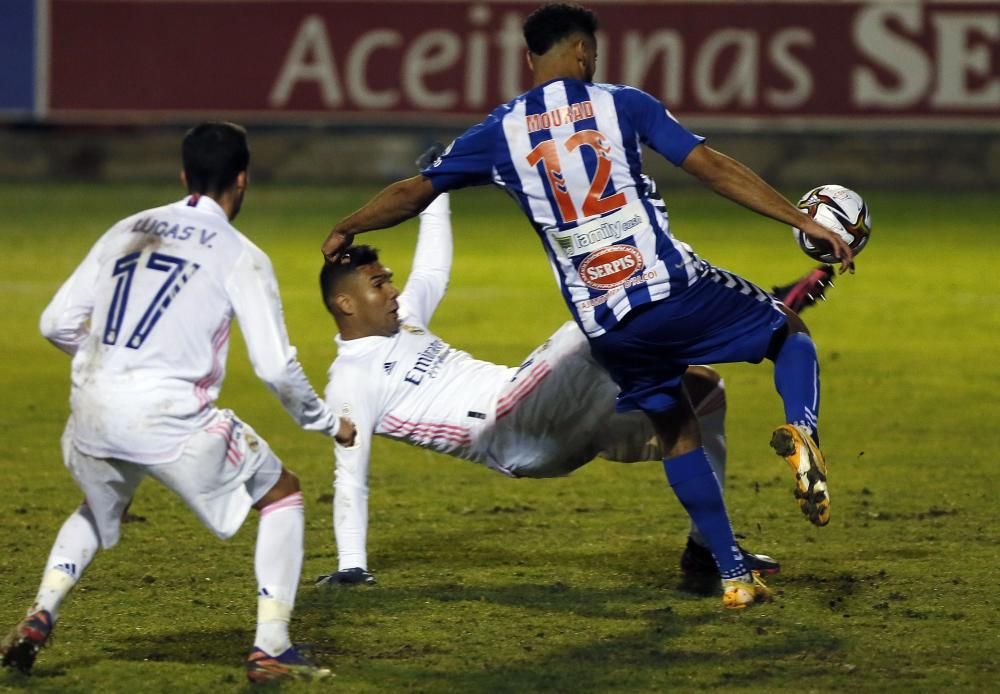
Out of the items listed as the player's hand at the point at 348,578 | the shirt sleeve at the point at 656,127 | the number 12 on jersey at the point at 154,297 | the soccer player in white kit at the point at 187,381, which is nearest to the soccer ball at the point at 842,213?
the shirt sleeve at the point at 656,127

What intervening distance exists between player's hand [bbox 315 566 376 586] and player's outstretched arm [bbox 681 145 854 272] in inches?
68.5

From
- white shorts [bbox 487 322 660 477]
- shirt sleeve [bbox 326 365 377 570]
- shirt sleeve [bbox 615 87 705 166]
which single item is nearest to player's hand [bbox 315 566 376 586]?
shirt sleeve [bbox 326 365 377 570]

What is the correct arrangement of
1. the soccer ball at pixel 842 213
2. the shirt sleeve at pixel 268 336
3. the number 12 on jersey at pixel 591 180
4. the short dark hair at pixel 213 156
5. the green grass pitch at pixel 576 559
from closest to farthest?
the shirt sleeve at pixel 268 336
the short dark hair at pixel 213 156
the green grass pitch at pixel 576 559
the number 12 on jersey at pixel 591 180
the soccer ball at pixel 842 213

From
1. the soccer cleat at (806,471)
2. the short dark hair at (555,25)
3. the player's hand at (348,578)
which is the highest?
the short dark hair at (555,25)

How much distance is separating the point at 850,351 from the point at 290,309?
13.2 feet

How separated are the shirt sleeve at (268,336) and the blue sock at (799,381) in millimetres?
1586

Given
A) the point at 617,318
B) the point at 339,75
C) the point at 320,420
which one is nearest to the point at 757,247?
the point at 339,75

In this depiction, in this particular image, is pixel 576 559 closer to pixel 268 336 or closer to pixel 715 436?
pixel 715 436

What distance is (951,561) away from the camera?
598 cm

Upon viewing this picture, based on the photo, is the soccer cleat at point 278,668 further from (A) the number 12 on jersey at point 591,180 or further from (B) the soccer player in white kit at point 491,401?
(A) the number 12 on jersey at point 591,180

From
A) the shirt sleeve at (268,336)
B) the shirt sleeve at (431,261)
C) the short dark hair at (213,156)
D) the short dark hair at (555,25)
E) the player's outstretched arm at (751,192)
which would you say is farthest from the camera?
the shirt sleeve at (431,261)

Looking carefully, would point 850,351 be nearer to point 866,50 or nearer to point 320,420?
point 320,420

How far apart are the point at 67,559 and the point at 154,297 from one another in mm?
787

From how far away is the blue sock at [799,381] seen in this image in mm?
5301
